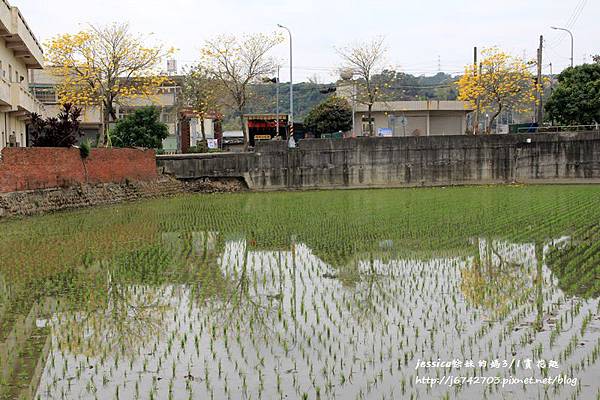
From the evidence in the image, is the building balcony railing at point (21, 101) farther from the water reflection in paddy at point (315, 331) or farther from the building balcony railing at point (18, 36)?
the water reflection in paddy at point (315, 331)

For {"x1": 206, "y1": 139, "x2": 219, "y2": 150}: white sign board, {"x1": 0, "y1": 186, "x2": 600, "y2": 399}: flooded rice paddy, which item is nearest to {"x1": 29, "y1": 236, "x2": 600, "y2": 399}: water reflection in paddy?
{"x1": 0, "y1": 186, "x2": 600, "y2": 399}: flooded rice paddy

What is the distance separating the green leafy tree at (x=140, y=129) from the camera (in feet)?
168

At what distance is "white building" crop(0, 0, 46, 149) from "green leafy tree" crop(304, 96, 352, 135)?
27.8m

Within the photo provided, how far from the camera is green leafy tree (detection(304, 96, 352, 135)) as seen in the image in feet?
207

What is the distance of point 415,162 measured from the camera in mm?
41594

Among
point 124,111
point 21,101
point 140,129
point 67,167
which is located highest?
point 124,111

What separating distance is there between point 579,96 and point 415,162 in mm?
12524

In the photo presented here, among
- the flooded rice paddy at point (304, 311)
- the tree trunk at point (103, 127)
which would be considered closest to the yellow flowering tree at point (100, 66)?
the tree trunk at point (103, 127)

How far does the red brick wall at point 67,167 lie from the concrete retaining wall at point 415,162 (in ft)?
19.6

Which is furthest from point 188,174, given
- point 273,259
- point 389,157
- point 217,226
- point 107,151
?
point 273,259

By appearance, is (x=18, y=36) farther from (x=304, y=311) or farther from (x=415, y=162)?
(x=304, y=311)

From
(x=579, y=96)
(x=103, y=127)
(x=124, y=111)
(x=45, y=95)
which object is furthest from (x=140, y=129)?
(x=579, y=96)

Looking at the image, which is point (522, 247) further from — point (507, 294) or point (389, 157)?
point (389, 157)

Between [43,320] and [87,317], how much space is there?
0.56 m
